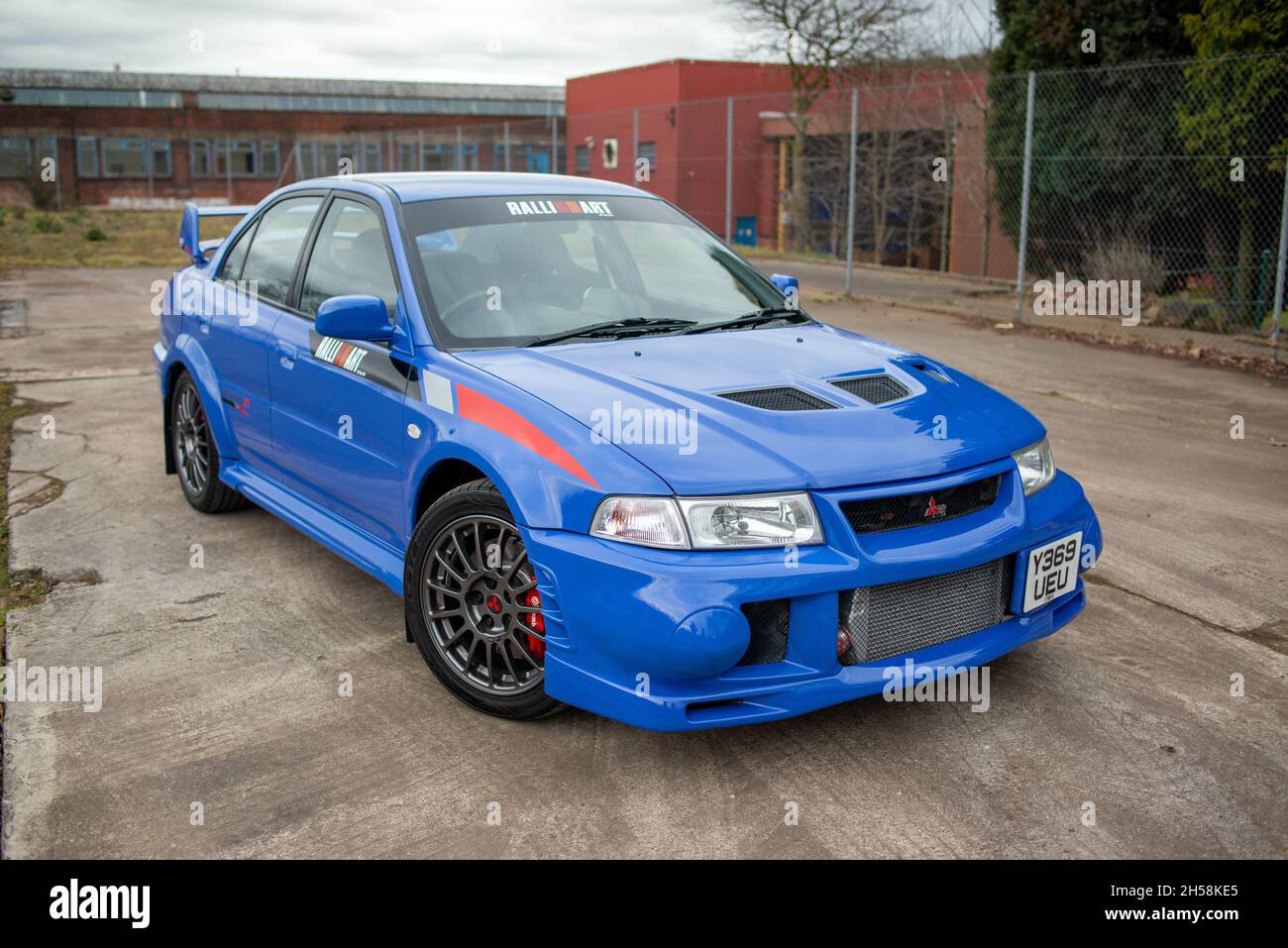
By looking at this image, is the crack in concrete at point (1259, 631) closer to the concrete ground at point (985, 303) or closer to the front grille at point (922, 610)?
the front grille at point (922, 610)

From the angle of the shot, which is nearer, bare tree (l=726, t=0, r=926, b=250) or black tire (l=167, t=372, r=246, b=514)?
black tire (l=167, t=372, r=246, b=514)

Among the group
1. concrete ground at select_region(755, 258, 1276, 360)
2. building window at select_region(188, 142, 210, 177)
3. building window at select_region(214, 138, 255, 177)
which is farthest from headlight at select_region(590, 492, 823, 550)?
building window at select_region(188, 142, 210, 177)

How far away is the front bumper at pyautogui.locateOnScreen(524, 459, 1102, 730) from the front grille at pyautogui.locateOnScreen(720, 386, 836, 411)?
1.33ft

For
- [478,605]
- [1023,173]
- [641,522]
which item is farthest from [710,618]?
[1023,173]

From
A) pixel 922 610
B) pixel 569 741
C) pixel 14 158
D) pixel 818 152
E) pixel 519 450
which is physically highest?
pixel 14 158

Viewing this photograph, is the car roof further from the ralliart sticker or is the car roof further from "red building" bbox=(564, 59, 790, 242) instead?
"red building" bbox=(564, 59, 790, 242)

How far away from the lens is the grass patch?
2070 cm

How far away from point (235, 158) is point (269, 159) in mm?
1405

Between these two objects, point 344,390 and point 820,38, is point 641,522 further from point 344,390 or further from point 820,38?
point 820,38

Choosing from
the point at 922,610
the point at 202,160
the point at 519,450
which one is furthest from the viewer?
the point at 202,160

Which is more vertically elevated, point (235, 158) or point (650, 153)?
point (235, 158)

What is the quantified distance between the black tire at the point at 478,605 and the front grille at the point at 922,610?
34.8 inches

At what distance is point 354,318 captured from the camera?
12.7 ft

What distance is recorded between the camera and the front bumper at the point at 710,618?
2951mm
